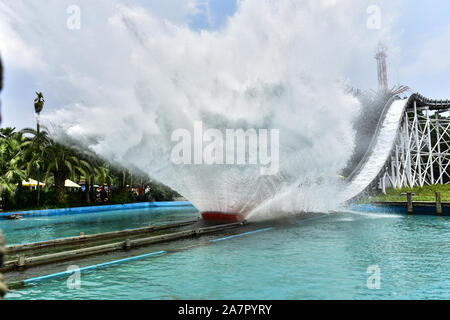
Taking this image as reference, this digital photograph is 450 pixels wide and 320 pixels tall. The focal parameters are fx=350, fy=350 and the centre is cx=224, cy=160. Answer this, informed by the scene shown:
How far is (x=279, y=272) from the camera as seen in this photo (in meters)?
→ 7.21

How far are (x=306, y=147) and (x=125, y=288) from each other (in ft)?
33.8

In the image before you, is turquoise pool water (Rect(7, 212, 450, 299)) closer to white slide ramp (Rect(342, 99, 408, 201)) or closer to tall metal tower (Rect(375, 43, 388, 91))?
white slide ramp (Rect(342, 99, 408, 201))

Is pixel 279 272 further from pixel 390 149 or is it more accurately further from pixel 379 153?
pixel 390 149

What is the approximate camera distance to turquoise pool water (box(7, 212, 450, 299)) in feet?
19.5

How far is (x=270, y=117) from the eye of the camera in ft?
43.0

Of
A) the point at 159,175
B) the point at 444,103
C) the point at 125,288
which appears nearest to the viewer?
the point at 125,288

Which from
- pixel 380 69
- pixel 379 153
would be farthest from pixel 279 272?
pixel 380 69

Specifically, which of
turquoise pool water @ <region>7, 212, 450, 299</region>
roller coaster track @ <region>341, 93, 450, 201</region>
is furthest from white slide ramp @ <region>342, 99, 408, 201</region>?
turquoise pool water @ <region>7, 212, 450, 299</region>

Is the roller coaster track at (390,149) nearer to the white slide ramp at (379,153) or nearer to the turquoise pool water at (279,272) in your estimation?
the white slide ramp at (379,153)

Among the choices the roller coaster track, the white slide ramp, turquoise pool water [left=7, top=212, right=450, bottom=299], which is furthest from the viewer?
the roller coaster track

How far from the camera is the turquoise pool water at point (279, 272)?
5934 millimetres

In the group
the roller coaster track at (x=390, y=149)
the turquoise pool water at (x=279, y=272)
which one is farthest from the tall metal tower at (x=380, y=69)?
the turquoise pool water at (x=279, y=272)
